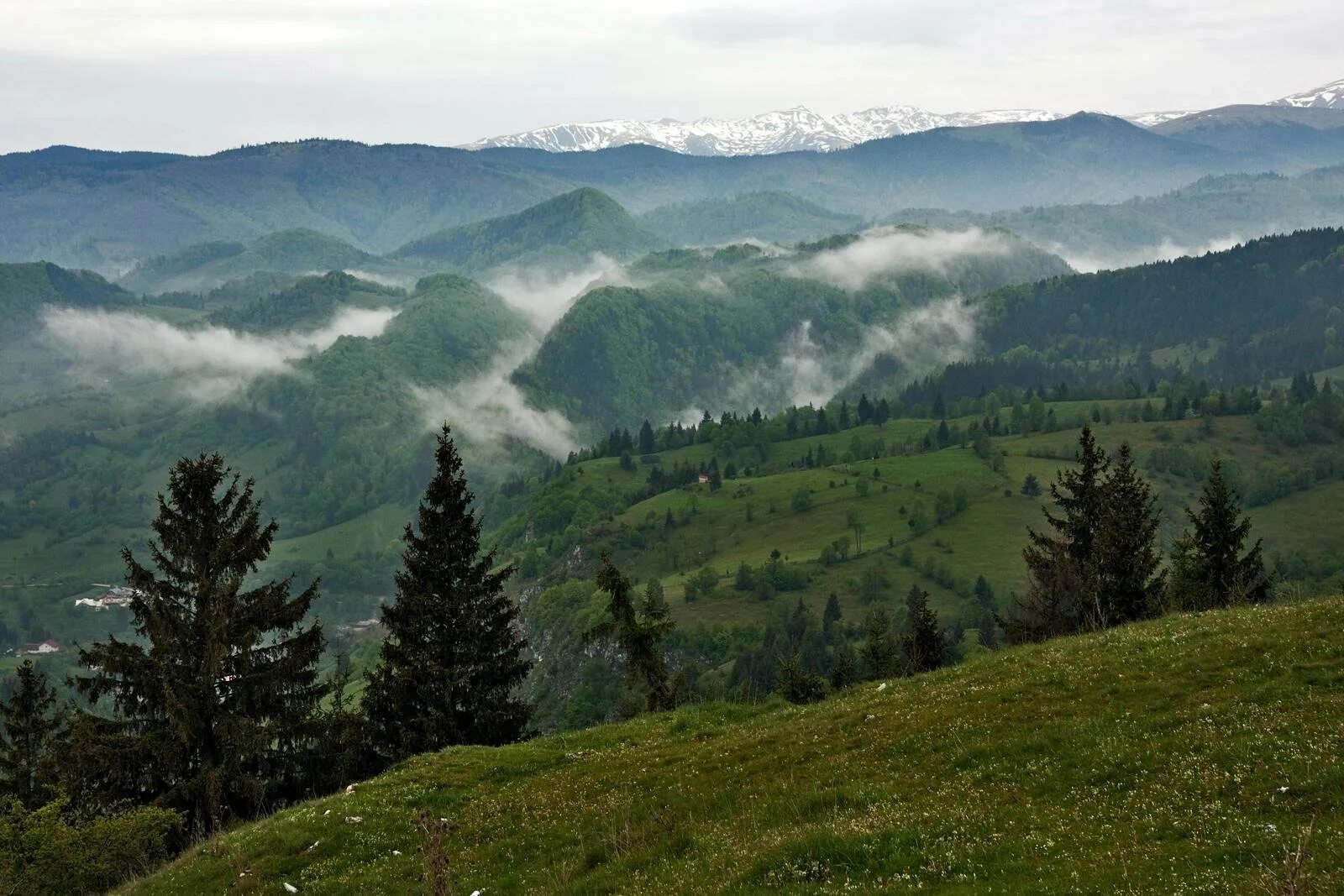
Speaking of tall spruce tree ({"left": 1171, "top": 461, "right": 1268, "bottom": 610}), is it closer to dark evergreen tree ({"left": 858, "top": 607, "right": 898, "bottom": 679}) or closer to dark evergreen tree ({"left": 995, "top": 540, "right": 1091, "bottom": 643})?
dark evergreen tree ({"left": 995, "top": 540, "right": 1091, "bottom": 643})

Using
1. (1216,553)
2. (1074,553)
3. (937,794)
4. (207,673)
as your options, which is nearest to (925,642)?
(1074,553)

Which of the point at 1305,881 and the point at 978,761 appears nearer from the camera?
the point at 1305,881

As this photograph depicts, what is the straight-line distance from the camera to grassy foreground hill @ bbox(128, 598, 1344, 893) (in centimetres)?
1778

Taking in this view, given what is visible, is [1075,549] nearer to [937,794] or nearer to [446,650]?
[446,650]

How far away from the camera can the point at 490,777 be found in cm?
3331

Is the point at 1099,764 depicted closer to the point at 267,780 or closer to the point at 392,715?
the point at 267,780

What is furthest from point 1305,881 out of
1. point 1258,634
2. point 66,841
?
point 66,841

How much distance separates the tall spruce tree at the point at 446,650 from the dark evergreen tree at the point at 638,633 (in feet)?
32.3

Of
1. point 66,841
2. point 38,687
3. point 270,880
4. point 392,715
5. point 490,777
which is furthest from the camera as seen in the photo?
point 38,687

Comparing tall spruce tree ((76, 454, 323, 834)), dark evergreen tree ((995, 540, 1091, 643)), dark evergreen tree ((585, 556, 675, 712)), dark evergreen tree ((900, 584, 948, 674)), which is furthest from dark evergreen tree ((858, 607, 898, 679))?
tall spruce tree ((76, 454, 323, 834))

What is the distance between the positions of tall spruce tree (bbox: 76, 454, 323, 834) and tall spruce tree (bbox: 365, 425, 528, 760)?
4814 millimetres

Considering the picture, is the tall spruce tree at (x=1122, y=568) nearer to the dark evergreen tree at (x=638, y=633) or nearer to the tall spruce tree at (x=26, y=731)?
the dark evergreen tree at (x=638, y=633)

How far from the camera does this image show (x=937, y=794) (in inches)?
877

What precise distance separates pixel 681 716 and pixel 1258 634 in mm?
19766
